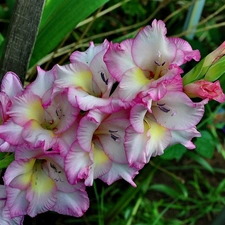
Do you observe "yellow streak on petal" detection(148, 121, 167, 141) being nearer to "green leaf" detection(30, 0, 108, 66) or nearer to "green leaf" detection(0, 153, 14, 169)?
"green leaf" detection(0, 153, 14, 169)

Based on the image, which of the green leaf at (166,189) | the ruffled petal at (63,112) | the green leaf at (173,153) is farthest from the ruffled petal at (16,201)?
the green leaf at (166,189)

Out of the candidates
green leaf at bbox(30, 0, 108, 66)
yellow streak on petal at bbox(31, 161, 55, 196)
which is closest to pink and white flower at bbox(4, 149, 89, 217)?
yellow streak on petal at bbox(31, 161, 55, 196)

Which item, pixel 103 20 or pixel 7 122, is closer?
pixel 7 122

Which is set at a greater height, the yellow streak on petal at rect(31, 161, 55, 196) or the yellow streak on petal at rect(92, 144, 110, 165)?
the yellow streak on petal at rect(92, 144, 110, 165)

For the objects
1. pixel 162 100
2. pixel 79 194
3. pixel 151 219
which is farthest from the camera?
pixel 151 219

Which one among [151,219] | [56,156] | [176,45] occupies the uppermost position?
[176,45]

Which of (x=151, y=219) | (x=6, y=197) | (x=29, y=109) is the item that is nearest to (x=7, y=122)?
(x=29, y=109)

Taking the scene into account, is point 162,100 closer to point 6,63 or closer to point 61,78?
point 61,78
